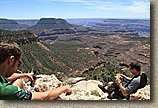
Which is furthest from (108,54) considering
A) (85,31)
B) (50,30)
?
(85,31)

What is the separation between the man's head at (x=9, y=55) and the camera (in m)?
1.99

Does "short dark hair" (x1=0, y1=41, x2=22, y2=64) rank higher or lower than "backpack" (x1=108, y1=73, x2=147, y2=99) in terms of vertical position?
higher

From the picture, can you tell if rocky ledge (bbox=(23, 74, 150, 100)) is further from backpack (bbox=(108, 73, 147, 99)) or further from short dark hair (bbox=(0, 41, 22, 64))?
short dark hair (bbox=(0, 41, 22, 64))

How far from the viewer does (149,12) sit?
3.29 metres

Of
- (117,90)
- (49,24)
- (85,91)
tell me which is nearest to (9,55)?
(117,90)

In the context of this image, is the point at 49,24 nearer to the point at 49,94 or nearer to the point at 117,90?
the point at 117,90

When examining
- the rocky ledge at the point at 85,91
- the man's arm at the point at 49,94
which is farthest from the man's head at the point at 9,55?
the rocky ledge at the point at 85,91

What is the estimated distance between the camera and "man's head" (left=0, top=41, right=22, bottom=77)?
6.52ft

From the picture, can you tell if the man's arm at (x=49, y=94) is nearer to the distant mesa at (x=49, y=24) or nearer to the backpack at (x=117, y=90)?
the backpack at (x=117, y=90)

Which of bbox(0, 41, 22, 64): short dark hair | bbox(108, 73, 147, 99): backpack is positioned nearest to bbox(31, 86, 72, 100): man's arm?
bbox(0, 41, 22, 64): short dark hair

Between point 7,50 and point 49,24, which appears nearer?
point 7,50

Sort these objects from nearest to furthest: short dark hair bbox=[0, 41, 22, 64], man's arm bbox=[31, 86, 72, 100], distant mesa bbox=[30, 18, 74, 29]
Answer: short dark hair bbox=[0, 41, 22, 64] < man's arm bbox=[31, 86, 72, 100] < distant mesa bbox=[30, 18, 74, 29]

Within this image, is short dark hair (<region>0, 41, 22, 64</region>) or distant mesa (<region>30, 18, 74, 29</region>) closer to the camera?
short dark hair (<region>0, 41, 22, 64</region>)

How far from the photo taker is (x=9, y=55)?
202 cm
